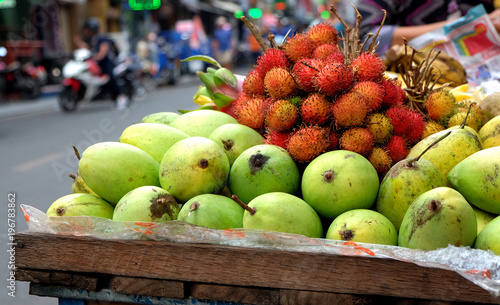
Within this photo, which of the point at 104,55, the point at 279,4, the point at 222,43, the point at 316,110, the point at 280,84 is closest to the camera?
the point at 316,110

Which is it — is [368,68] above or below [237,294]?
above

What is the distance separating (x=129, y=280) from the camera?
1.30m

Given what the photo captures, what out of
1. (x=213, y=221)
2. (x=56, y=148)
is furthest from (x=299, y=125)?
(x=56, y=148)

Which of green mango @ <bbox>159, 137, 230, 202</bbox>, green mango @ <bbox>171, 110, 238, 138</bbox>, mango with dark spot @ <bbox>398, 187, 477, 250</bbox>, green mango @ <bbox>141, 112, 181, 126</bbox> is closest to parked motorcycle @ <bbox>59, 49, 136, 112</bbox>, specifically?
green mango @ <bbox>141, 112, 181, 126</bbox>

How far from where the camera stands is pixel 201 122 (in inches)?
78.2

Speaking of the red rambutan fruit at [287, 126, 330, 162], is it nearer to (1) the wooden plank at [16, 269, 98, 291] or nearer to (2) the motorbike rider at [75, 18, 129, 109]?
(1) the wooden plank at [16, 269, 98, 291]

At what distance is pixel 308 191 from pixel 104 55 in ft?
32.6

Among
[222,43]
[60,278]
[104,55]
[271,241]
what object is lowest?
[222,43]

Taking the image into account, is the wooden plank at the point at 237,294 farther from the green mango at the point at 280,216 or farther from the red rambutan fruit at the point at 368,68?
the red rambutan fruit at the point at 368,68

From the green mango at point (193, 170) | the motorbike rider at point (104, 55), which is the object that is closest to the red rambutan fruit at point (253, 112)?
the green mango at point (193, 170)

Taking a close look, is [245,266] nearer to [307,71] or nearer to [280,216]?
[280,216]

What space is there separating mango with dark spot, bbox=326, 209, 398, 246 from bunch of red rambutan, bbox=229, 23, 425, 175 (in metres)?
0.28

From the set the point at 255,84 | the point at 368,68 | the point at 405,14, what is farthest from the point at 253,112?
the point at 405,14

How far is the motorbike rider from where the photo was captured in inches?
421
